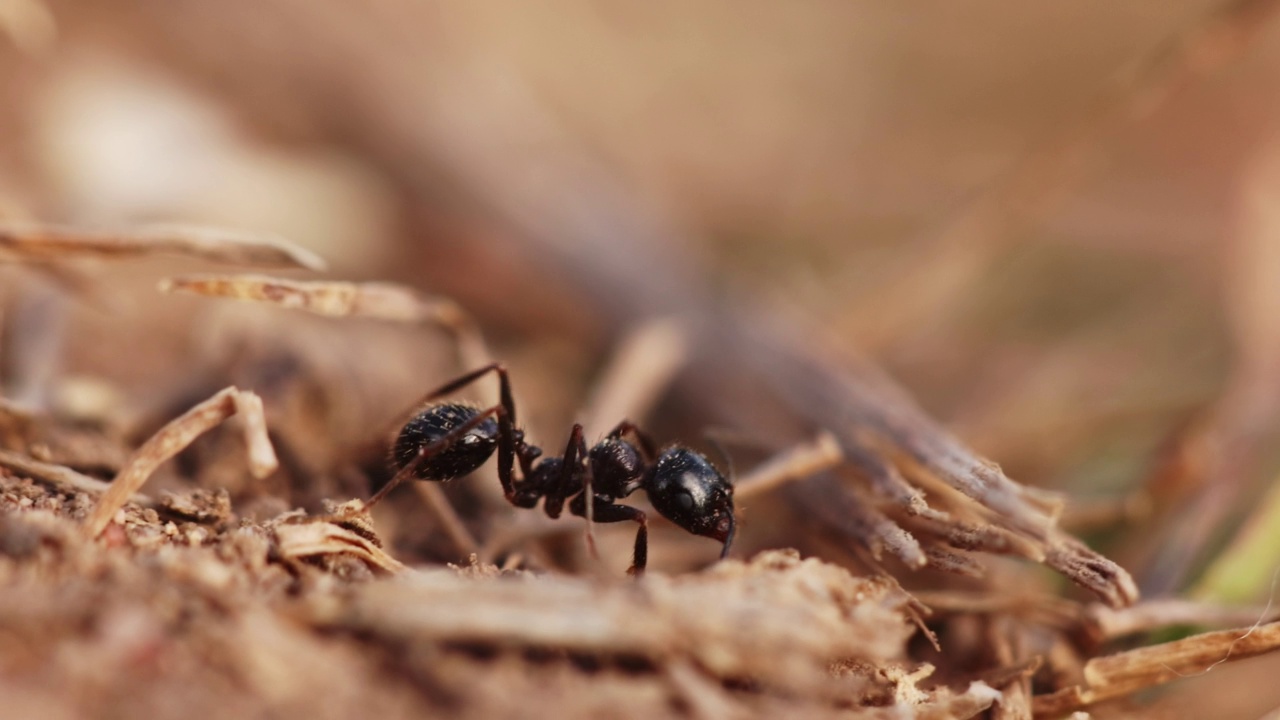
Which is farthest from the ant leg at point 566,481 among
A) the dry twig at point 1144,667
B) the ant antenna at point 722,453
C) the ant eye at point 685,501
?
the dry twig at point 1144,667

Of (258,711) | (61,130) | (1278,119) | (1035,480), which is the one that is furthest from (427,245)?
(1278,119)

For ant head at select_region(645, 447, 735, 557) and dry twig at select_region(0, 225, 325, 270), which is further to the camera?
ant head at select_region(645, 447, 735, 557)

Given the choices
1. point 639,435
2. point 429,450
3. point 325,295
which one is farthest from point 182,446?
point 639,435

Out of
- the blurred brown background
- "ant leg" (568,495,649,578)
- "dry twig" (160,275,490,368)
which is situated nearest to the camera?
"dry twig" (160,275,490,368)

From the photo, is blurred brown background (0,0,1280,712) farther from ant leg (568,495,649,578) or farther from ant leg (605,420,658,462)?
ant leg (568,495,649,578)

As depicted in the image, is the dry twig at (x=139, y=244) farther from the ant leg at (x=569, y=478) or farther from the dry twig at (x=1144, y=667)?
the dry twig at (x=1144, y=667)

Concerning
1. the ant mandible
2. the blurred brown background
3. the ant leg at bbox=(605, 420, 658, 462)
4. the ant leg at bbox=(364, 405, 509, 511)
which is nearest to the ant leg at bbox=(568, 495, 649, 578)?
the ant mandible
